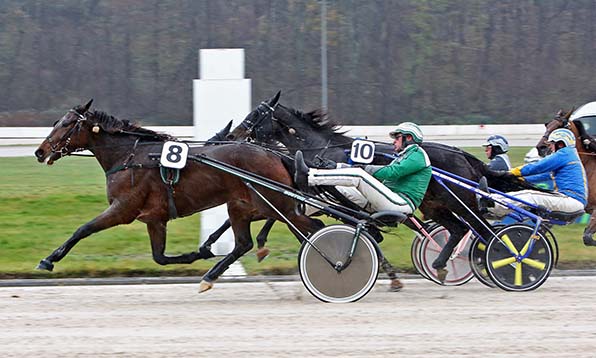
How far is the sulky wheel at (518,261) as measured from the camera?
816cm

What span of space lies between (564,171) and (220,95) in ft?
11.8

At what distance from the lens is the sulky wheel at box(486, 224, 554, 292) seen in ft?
26.8

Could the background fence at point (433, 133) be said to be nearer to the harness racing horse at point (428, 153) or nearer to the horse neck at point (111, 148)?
the harness racing horse at point (428, 153)

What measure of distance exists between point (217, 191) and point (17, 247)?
3.51 metres

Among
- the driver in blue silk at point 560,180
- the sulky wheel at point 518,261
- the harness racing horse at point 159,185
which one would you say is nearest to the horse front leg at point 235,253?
the harness racing horse at point 159,185

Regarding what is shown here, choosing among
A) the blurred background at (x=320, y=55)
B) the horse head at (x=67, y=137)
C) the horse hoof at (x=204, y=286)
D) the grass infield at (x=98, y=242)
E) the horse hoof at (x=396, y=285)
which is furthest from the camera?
the blurred background at (x=320, y=55)

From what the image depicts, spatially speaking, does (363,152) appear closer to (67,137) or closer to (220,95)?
(220,95)

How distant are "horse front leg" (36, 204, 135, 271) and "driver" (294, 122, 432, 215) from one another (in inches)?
60.4

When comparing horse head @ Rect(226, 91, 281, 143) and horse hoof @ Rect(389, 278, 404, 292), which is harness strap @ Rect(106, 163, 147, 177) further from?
horse hoof @ Rect(389, 278, 404, 292)

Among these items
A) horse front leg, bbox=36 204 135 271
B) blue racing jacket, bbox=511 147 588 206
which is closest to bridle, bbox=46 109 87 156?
horse front leg, bbox=36 204 135 271

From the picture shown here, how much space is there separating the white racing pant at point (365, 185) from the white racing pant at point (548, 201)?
44.5 inches

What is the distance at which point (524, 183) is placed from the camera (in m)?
8.78

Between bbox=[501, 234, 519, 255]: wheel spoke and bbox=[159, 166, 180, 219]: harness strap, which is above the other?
bbox=[159, 166, 180, 219]: harness strap

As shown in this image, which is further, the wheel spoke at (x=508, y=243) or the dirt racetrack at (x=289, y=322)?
the wheel spoke at (x=508, y=243)
